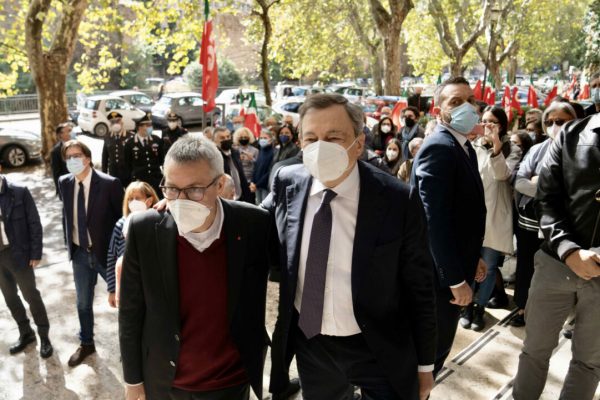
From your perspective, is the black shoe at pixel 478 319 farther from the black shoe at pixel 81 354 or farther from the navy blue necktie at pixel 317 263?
the black shoe at pixel 81 354

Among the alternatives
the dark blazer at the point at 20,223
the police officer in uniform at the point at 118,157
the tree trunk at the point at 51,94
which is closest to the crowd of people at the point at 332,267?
the dark blazer at the point at 20,223

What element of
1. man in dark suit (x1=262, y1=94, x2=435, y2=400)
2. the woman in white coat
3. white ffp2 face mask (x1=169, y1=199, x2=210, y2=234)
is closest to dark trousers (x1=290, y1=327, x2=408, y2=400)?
man in dark suit (x1=262, y1=94, x2=435, y2=400)

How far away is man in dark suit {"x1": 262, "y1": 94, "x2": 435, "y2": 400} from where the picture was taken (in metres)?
2.19

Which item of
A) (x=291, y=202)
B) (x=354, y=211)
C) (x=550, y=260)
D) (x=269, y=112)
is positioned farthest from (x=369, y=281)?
(x=269, y=112)

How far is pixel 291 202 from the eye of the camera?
7.73ft

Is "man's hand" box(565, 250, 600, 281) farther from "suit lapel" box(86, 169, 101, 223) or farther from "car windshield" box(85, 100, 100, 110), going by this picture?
"car windshield" box(85, 100, 100, 110)

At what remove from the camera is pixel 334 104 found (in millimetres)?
2227

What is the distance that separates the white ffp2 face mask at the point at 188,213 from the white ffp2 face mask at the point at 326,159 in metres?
0.52

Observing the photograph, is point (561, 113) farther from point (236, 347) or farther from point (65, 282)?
point (65, 282)

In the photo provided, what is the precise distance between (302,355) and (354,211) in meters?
0.77

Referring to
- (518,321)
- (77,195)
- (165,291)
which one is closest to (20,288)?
(77,195)

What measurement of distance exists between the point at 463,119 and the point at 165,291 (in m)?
2.18

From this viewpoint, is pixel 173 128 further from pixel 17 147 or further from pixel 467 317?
pixel 17 147

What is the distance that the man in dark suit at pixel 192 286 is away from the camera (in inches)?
88.0
